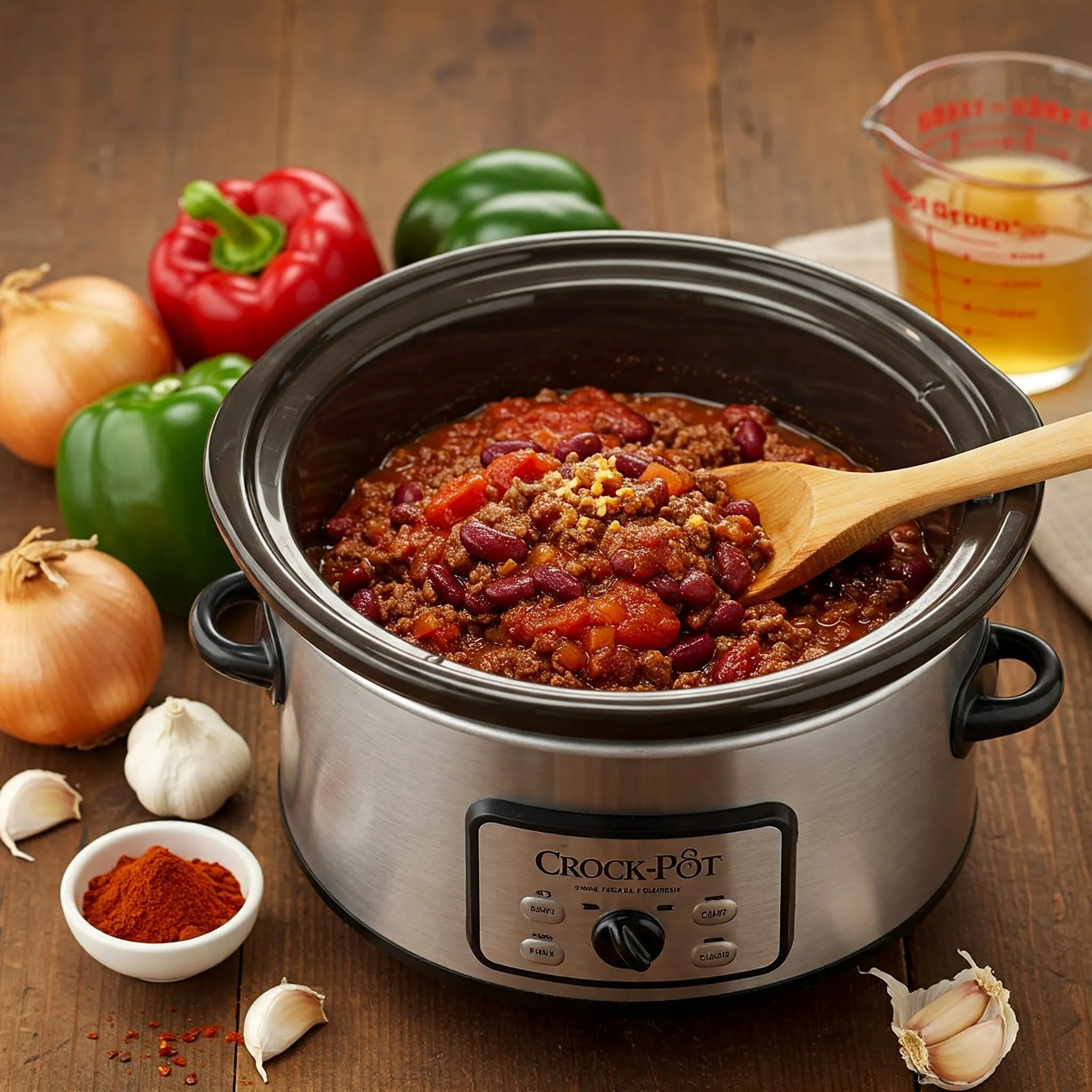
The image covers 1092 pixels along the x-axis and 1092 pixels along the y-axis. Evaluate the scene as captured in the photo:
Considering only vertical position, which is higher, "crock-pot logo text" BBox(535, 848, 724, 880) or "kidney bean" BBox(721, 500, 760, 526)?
"kidney bean" BBox(721, 500, 760, 526)

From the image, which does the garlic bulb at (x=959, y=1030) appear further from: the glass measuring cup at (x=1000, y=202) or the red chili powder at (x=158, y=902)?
the glass measuring cup at (x=1000, y=202)

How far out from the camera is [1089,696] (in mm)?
3311

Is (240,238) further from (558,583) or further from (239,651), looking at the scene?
(558,583)

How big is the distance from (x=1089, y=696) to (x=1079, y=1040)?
88 cm

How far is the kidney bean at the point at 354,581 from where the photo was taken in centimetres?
283

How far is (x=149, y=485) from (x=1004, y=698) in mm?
1941

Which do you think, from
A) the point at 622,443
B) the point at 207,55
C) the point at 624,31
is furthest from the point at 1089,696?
the point at 207,55

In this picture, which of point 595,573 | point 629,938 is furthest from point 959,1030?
point 595,573

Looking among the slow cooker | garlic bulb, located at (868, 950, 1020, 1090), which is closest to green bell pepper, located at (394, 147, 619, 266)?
the slow cooker

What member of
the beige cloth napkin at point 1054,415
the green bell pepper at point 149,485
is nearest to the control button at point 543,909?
the green bell pepper at point 149,485

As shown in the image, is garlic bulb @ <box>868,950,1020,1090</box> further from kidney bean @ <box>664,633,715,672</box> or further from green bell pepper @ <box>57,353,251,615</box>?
green bell pepper @ <box>57,353,251,615</box>

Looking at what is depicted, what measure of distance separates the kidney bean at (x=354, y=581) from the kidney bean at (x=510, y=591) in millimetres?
311

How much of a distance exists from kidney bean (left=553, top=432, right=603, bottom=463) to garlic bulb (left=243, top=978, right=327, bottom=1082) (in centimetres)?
106

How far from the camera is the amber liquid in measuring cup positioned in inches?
146
